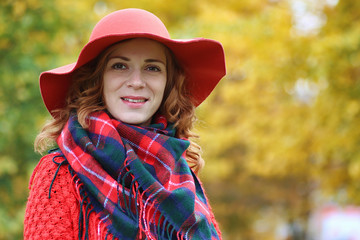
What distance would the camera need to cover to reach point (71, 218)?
197 centimetres

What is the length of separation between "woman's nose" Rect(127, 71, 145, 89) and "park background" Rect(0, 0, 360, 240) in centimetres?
70

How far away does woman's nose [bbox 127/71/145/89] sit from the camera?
2.17m

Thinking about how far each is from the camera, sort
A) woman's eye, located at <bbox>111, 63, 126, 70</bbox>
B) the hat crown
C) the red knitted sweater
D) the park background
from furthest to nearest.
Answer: the park background, woman's eye, located at <bbox>111, 63, 126, 70</bbox>, the hat crown, the red knitted sweater

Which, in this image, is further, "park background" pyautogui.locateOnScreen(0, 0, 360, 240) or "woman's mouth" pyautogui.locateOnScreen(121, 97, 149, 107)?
"park background" pyautogui.locateOnScreen(0, 0, 360, 240)

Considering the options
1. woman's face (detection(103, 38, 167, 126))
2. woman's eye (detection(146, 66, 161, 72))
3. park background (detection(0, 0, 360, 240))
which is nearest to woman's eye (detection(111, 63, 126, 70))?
woman's face (detection(103, 38, 167, 126))

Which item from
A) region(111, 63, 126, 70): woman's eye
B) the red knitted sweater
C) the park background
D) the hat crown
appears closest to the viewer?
the red knitted sweater

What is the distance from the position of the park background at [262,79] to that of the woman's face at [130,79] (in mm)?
660

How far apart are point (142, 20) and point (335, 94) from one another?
4286 mm

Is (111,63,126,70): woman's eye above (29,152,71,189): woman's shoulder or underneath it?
above

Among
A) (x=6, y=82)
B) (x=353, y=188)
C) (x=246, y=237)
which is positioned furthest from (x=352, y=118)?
(x=246, y=237)

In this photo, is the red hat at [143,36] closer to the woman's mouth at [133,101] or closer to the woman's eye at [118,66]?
the woman's eye at [118,66]

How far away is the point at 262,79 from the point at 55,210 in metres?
5.58

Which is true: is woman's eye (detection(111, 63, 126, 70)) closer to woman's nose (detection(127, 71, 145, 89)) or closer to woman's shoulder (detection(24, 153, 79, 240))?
woman's nose (detection(127, 71, 145, 89))

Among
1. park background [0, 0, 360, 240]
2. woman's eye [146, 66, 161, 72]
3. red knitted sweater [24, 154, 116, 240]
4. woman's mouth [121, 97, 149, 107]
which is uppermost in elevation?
park background [0, 0, 360, 240]
